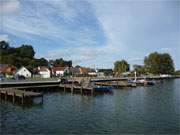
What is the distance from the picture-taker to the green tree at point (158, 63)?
133 metres

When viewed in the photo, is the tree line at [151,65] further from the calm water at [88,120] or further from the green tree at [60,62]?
the calm water at [88,120]

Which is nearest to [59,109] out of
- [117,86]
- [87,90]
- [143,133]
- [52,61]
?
[143,133]

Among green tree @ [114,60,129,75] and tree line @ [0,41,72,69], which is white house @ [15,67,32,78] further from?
green tree @ [114,60,129,75]

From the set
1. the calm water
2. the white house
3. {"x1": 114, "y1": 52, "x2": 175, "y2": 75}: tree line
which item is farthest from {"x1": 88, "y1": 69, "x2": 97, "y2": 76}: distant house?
the calm water

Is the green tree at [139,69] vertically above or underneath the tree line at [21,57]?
underneath

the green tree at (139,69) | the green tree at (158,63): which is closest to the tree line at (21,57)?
the green tree at (139,69)

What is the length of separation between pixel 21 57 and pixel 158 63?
65.0m

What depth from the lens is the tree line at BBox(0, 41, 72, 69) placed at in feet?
358

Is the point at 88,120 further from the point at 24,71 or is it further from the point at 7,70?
the point at 7,70

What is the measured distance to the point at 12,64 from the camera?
108375 mm

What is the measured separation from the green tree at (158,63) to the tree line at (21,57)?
148ft

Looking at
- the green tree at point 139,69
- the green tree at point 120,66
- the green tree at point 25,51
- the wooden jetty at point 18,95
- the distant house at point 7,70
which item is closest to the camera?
the wooden jetty at point 18,95

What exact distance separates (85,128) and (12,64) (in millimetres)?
93436

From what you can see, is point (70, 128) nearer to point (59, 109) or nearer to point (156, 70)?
point (59, 109)
